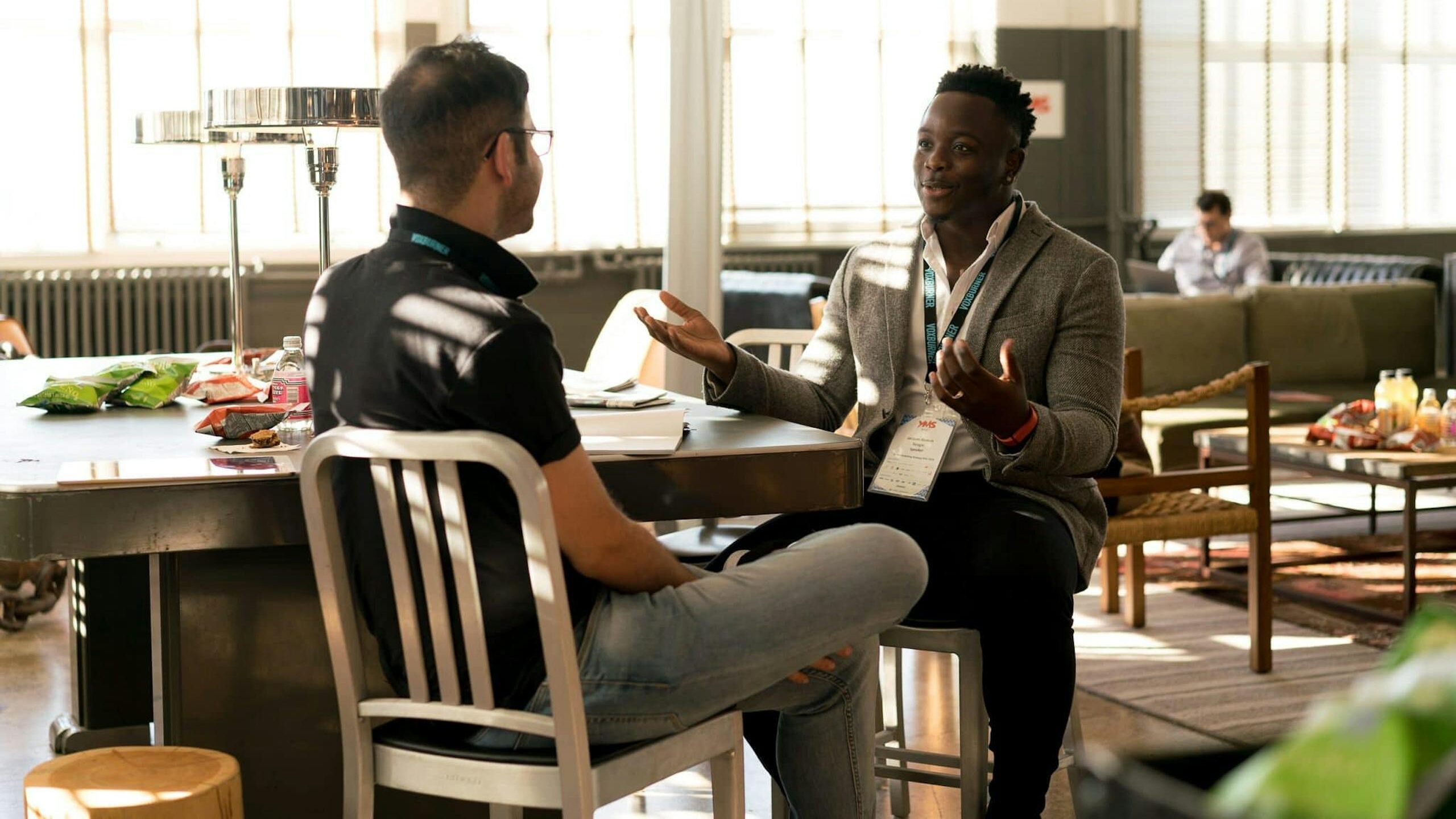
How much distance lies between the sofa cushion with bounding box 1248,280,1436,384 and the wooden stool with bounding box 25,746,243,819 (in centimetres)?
573

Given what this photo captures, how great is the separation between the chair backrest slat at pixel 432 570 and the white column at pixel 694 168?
354cm

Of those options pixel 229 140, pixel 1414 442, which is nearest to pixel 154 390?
pixel 229 140

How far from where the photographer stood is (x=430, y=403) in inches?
66.2

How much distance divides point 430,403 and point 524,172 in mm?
356

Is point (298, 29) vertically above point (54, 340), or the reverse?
point (298, 29)

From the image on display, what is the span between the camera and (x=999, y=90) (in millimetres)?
2629

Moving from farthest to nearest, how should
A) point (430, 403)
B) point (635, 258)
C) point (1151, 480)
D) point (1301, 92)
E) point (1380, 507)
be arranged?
point (1301, 92) → point (635, 258) → point (1380, 507) → point (1151, 480) → point (430, 403)

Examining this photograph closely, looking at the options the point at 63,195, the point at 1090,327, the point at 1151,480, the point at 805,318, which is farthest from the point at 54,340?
the point at 1090,327

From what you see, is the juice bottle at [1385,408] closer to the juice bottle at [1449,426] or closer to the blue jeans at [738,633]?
the juice bottle at [1449,426]

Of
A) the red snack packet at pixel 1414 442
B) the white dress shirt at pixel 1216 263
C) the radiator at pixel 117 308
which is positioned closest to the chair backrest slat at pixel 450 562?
the red snack packet at pixel 1414 442

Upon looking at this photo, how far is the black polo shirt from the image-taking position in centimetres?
165

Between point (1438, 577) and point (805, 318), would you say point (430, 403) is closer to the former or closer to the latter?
point (1438, 577)

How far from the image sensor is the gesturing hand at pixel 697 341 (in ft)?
7.95

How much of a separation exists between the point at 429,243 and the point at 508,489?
1.06 ft
